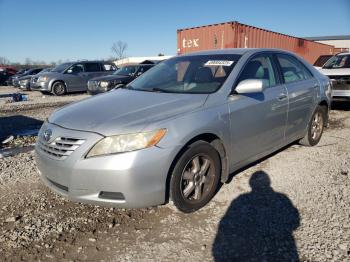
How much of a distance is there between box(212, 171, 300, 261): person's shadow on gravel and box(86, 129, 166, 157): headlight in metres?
1.07

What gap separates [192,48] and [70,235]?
13.2 m

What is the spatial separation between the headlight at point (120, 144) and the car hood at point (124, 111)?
0.05 metres

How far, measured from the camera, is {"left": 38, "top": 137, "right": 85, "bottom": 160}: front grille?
2889 mm

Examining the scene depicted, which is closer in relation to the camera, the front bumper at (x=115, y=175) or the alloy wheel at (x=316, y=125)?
the front bumper at (x=115, y=175)

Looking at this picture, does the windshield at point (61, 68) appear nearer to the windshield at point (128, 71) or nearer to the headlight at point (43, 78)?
the headlight at point (43, 78)

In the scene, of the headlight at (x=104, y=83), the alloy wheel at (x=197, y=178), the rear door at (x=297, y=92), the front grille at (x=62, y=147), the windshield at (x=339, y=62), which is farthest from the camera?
the headlight at (x=104, y=83)

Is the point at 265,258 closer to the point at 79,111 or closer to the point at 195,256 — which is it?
the point at 195,256

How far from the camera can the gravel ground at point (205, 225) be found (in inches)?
107

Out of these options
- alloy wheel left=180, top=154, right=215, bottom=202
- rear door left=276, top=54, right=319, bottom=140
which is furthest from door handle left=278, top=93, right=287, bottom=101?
alloy wheel left=180, top=154, right=215, bottom=202

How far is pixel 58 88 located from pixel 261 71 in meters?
13.9

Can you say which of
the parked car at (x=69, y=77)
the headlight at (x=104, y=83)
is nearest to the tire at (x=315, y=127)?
the headlight at (x=104, y=83)

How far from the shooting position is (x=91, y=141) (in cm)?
283

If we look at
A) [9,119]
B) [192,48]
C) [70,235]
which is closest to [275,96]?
[70,235]

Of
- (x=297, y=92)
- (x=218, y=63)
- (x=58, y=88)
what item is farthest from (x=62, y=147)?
(x=58, y=88)
